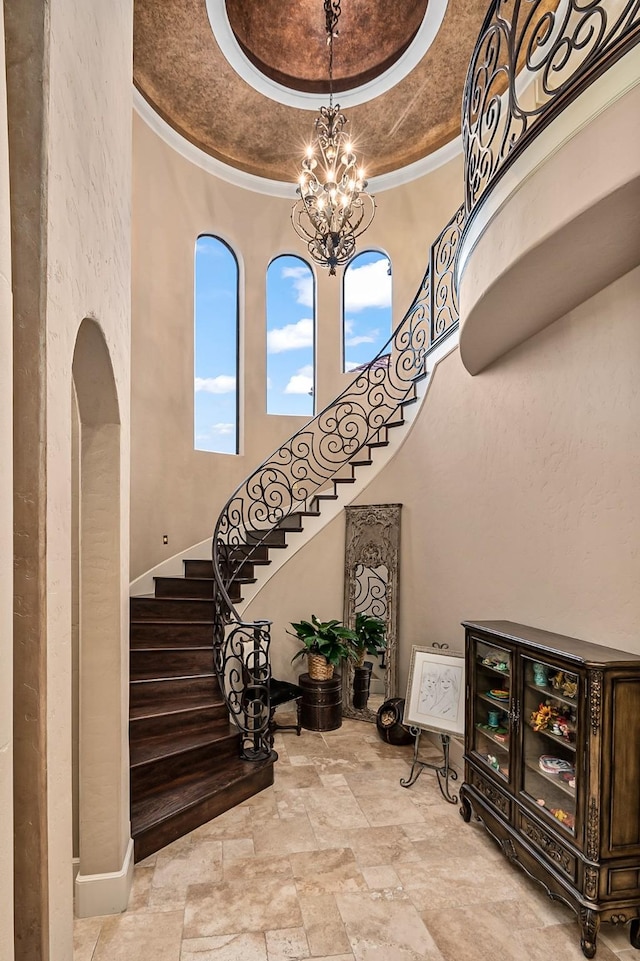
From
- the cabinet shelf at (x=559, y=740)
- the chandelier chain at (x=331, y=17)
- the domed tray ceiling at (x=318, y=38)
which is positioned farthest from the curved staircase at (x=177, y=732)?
the domed tray ceiling at (x=318, y=38)

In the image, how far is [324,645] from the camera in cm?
525

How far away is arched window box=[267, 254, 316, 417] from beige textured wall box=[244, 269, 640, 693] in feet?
8.20

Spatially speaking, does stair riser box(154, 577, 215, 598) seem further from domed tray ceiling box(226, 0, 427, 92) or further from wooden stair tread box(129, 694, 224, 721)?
domed tray ceiling box(226, 0, 427, 92)

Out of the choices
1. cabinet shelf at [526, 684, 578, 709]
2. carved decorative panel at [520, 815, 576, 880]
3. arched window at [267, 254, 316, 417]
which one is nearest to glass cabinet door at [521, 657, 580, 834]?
cabinet shelf at [526, 684, 578, 709]

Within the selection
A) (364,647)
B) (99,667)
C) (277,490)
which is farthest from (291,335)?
(99,667)

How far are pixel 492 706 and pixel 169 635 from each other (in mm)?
2747

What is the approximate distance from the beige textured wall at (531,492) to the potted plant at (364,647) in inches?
9.5

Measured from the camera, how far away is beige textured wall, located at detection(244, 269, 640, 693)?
290cm

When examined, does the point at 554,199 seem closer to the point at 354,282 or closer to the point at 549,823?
the point at 549,823

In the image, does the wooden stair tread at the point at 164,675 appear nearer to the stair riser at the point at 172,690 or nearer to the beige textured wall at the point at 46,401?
the stair riser at the point at 172,690

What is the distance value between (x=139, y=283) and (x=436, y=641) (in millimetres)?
4956

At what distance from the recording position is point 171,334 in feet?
21.6

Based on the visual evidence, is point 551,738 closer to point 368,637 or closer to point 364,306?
point 368,637

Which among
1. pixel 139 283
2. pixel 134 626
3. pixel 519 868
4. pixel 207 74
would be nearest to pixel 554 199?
pixel 519 868
